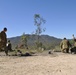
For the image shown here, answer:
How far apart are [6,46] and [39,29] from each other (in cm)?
2542

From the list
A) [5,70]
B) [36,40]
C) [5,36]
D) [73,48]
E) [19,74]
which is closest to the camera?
[19,74]

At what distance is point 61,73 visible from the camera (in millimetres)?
10188

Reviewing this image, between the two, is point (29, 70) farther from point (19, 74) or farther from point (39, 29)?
point (39, 29)

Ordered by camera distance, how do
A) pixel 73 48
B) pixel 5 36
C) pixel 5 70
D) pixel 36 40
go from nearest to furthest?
pixel 5 70
pixel 5 36
pixel 73 48
pixel 36 40

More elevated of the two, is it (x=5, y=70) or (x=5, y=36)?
(x=5, y=36)

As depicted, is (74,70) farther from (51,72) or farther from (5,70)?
(5,70)

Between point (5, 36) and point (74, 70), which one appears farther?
point (5, 36)

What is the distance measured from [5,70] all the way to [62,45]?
1275 cm

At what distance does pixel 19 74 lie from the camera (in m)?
9.70

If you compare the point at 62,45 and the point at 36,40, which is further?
the point at 36,40

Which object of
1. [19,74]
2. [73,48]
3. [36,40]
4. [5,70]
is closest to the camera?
[19,74]

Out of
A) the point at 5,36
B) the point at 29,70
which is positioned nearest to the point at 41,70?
the point at 29,70

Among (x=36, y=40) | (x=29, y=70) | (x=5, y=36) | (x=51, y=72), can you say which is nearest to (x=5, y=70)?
(x=29, y=70)

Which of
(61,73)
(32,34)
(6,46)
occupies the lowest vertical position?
(61,73)
